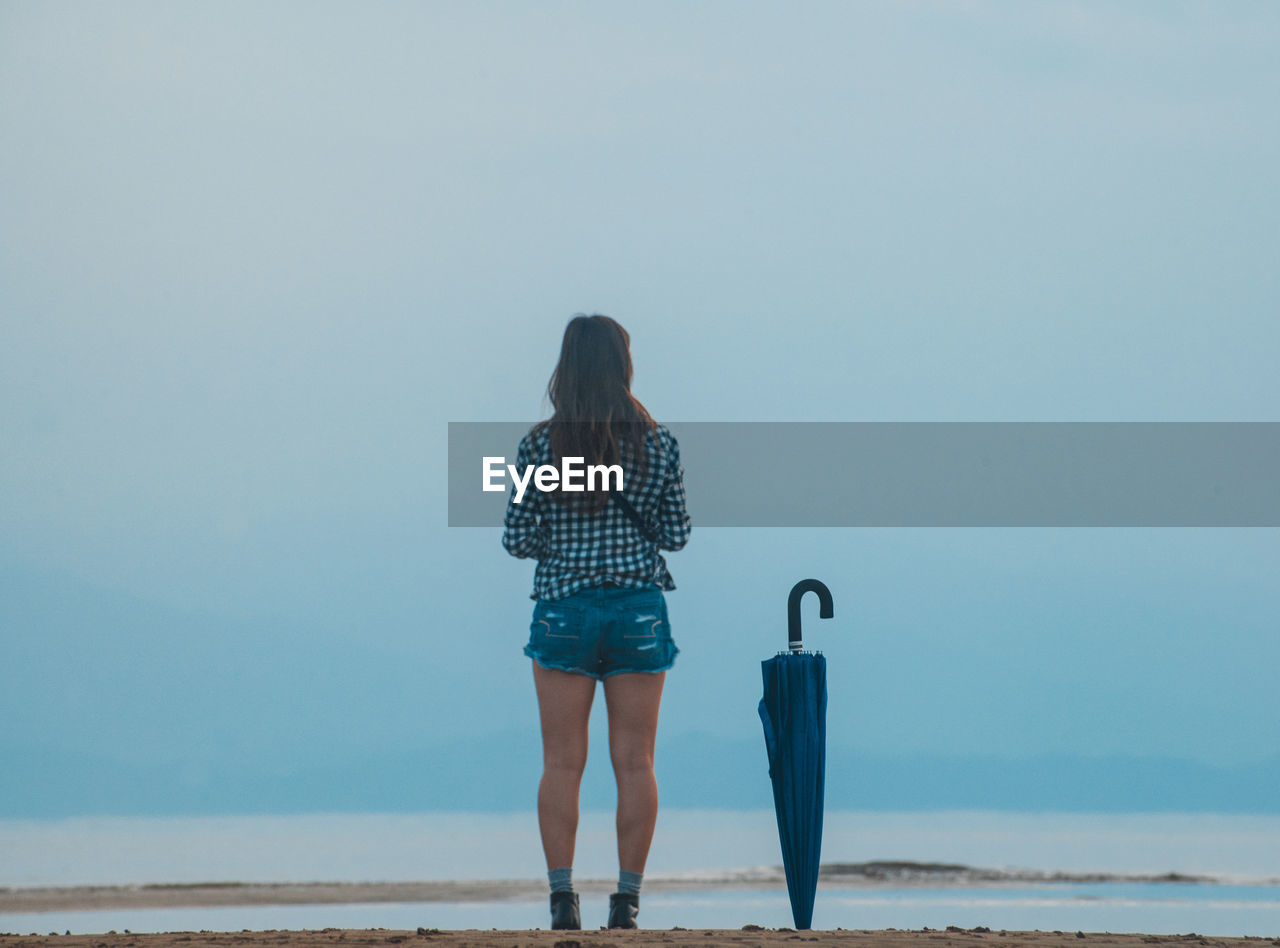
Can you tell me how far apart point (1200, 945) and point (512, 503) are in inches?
76.9

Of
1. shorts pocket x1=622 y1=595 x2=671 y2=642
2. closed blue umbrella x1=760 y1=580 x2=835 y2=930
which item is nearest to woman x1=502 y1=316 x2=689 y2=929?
shorts pocket x1=622 y1=595 x2=671 y2=642

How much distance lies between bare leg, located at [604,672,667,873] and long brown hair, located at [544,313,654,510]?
47 centimetres

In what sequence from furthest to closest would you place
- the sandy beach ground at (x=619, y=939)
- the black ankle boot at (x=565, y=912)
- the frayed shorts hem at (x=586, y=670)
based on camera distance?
1. the frayed shorts hem at (x=586, y=670)
2. the black ankle boot at (x=565, y=912)
3. the sandy beach ground at (x=619, y=939)

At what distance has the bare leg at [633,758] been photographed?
3.22m

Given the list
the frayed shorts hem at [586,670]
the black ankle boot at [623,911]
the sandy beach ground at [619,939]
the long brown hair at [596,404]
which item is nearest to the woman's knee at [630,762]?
the frayed shorts hem at [586,670]

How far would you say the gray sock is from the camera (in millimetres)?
3201

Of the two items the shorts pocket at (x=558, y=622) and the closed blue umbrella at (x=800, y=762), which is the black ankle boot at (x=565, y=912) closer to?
the shorts pocket at (x=558, y=622)

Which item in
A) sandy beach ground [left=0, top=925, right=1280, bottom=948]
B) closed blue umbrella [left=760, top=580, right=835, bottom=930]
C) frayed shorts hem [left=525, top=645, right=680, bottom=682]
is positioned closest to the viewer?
sandy beach ground [left=0, top=925, right=1280, bottom=948]

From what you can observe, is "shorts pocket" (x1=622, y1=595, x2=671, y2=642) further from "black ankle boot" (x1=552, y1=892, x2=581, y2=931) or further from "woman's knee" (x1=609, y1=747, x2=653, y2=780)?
"black ankle boot" (x1=552, y1=892, x2=581, y2=931)

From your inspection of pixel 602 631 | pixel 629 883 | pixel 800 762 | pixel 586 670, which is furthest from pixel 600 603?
pixel 800 762

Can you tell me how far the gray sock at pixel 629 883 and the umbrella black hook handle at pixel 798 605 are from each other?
91 centimetres

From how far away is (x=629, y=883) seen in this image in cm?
321

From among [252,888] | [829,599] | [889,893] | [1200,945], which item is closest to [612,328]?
[829,599]

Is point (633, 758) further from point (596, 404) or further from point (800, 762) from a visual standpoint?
point (596, 404)
